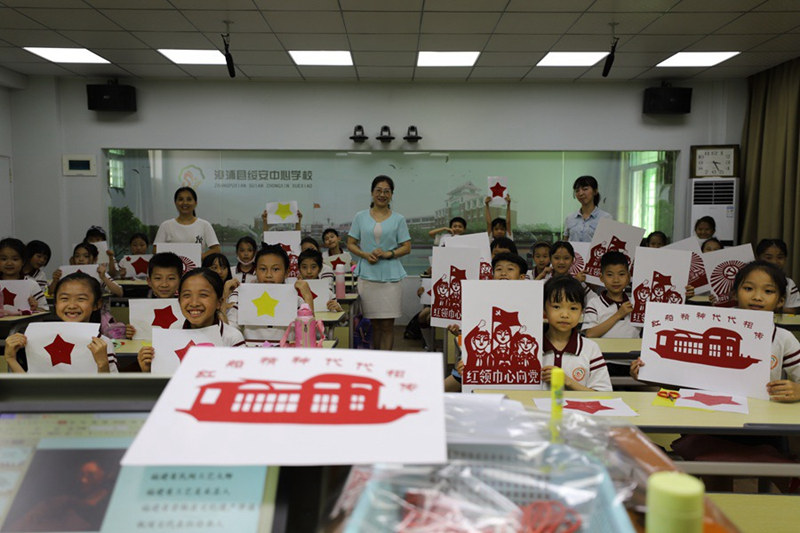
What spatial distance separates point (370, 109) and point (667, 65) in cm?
332

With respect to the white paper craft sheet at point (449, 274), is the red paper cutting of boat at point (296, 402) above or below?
above

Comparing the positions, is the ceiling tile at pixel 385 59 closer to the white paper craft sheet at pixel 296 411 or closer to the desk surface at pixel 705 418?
the desk surface at pixel 705 418

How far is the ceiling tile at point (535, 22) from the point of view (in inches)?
181

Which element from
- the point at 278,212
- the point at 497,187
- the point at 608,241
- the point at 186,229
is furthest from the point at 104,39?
the point at 608,241

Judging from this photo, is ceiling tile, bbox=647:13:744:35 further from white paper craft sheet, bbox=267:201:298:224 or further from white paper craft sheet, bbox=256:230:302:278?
white paper craft sheet, bbox=267:201:298:224

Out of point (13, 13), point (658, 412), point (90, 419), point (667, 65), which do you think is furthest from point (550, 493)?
point (667, 65)

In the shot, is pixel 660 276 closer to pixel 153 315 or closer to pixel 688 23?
pixel 153 315

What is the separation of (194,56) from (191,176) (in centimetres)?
172

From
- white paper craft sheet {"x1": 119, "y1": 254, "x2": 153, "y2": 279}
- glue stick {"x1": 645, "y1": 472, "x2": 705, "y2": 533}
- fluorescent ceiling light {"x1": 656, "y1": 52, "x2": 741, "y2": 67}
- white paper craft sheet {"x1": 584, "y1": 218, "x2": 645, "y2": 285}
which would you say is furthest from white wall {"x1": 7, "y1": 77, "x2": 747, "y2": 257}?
glue stick {"x1": 645, "y1": 472, "x2": 705, "y2": 533}

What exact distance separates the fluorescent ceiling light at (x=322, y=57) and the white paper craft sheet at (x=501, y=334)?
4258 mm

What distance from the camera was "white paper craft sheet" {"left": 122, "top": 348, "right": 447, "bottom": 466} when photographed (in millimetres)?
567

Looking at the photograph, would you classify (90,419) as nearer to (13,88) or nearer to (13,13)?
(13,13)

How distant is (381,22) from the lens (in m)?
4.76

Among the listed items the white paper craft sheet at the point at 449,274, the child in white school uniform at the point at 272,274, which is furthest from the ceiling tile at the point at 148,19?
the white paper craft sheet at the point at 449,274
